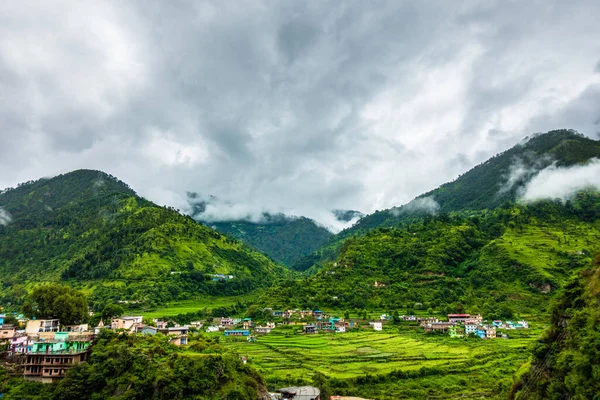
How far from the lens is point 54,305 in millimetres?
50219

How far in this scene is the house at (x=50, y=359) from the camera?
37125mm

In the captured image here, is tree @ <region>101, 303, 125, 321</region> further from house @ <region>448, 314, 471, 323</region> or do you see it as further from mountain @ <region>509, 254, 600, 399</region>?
house @ <region>448, 314, 471, 323</region>

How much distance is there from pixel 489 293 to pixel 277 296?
1956 inches

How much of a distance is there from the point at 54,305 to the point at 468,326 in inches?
2635

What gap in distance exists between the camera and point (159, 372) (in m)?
35.1

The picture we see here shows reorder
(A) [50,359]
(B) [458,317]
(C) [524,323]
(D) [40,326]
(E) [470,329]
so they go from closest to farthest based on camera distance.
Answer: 1. (A) [50,359]
2. (D) [40,326]
3. (E) [470,329]
4. (C) [524,323]
5. (B) [458,317]

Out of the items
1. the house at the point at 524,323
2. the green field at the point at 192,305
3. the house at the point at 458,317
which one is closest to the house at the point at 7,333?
the green field at the point at 192,305

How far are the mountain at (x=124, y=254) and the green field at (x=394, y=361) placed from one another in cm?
4966

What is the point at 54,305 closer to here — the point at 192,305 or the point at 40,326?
the point at 40,326

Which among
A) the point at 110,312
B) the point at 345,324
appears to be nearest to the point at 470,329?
the point at 345,324

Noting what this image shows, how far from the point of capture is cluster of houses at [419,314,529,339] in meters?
72.7

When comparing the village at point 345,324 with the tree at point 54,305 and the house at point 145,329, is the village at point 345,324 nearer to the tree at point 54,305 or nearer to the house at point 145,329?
the house at point 145,329

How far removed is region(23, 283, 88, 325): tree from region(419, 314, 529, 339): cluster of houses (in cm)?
5926

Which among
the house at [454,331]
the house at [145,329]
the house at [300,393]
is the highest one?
the house at [145,329]
